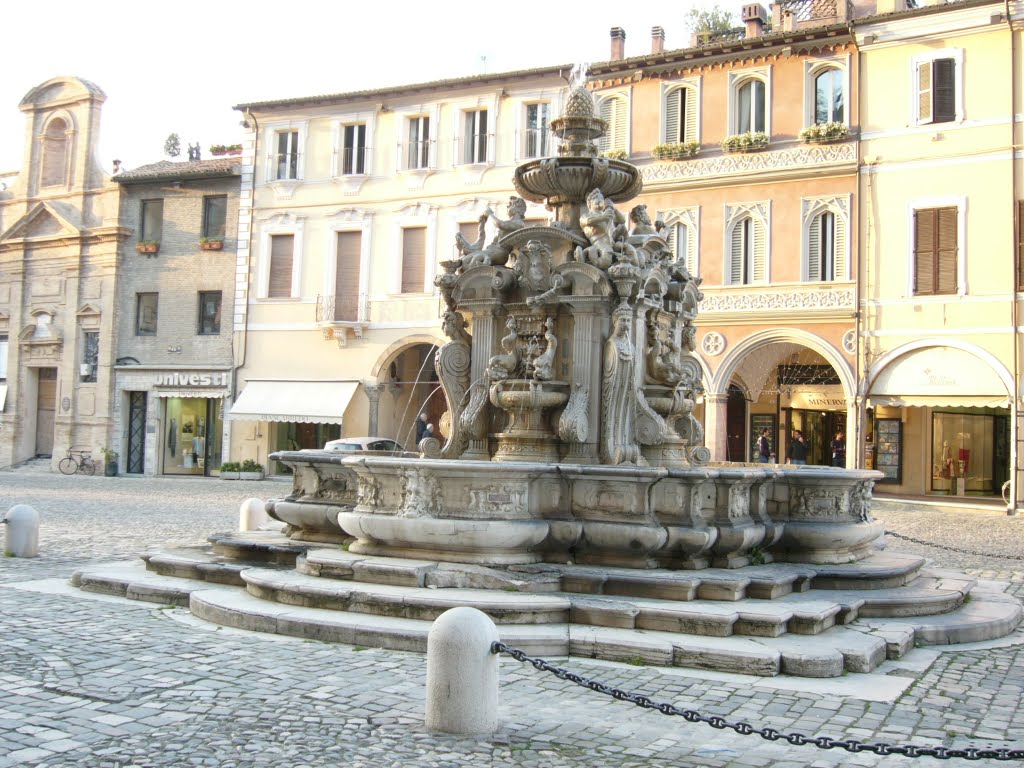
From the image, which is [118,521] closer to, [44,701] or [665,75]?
[44,701]

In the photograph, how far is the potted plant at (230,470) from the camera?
33312mm

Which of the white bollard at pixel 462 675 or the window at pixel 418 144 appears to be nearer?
the white bollard at pixel 462 675

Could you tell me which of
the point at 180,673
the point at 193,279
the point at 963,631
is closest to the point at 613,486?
the point at 963,631

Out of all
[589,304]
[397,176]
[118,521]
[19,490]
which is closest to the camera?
[589,304]

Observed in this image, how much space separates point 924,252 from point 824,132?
3.99 metres

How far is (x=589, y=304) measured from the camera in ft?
35.0

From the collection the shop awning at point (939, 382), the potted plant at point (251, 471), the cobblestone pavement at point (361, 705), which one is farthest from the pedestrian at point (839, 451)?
the cobblestone pavement at point (361, 705)

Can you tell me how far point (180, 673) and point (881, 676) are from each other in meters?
4.47

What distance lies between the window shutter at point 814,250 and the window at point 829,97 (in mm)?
2606

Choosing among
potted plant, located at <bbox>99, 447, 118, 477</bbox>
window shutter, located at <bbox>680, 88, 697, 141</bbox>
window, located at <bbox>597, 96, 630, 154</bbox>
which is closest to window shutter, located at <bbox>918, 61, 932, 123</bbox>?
window shutter, located at <bbox>680, 88, 697, 141</bbox>

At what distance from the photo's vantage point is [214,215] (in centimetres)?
3594

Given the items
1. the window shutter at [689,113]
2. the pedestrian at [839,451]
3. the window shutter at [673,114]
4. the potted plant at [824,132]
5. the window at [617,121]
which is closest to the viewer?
the potted plant at [824,132]

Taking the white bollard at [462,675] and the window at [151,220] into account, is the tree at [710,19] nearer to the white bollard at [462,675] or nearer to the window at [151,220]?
the window at [151,220]

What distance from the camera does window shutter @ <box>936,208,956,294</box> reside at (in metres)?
26.5
